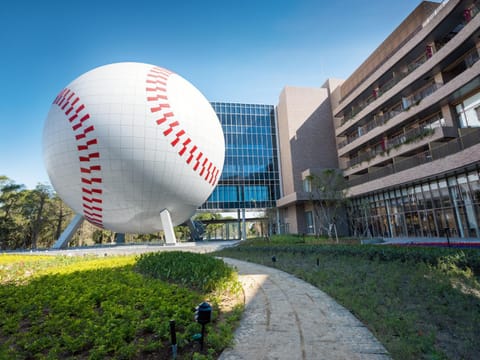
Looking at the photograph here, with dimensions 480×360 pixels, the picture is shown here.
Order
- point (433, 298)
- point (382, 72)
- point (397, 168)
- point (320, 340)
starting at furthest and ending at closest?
point (382, 72)
point (397, 168)
point (433, 298)
point (320, 340)

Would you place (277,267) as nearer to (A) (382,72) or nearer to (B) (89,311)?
(B) (89,311)

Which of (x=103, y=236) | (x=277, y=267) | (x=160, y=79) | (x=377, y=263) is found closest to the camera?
(x=377, y=263)

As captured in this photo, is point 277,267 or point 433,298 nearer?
point 433,298

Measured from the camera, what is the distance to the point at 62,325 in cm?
494

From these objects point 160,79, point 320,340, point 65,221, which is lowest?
point 320,340

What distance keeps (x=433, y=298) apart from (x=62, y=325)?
8.44m

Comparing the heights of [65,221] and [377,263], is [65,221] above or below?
above

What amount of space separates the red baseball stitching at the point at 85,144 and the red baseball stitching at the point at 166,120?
13.8 ft

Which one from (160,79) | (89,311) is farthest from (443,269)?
(160,79)

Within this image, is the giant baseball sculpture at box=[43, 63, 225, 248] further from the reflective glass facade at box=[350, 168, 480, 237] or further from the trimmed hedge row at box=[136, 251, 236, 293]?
the reflective glass facade at box=[350, 168, 480, 237]

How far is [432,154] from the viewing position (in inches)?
965

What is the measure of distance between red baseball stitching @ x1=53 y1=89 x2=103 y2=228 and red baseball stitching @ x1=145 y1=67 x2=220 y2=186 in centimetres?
421

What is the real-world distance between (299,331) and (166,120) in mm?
15412

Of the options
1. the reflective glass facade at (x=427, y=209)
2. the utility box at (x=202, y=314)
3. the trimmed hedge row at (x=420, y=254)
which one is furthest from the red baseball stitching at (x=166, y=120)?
the reflective glass facade at (x=427, y=209)
